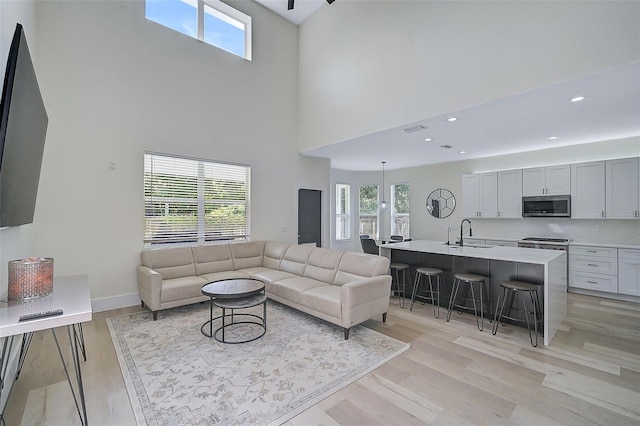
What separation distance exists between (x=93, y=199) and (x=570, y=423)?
18.3 ft

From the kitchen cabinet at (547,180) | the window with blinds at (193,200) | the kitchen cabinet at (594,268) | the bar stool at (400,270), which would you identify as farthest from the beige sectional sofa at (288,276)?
the kitchen cabinet at (547,180)

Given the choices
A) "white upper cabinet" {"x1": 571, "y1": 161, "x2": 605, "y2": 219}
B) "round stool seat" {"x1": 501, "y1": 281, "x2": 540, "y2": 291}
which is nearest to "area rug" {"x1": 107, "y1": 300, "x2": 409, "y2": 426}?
"round stool seat" {"x1": 501, "y1": 281, "x2": 540, "y2": 291}

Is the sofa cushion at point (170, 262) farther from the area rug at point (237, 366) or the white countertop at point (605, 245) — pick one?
the white countertop at point (605, 245)

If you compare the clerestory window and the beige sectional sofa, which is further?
the clerestory window

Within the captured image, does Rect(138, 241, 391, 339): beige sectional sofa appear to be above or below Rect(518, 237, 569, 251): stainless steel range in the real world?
below

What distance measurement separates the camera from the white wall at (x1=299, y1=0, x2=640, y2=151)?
108 inches

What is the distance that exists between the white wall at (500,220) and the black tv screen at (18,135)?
724 centimetres

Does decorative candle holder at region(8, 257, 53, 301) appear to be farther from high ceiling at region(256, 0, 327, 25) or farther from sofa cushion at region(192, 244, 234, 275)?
high ceiling at region(256, 0, 327, 25)

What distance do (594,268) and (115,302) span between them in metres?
7.81

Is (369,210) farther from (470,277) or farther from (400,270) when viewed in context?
(470,277)

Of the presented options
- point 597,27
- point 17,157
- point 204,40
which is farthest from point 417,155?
point 17,157

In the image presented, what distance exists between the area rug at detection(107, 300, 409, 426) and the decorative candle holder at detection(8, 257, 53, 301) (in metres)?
1.02

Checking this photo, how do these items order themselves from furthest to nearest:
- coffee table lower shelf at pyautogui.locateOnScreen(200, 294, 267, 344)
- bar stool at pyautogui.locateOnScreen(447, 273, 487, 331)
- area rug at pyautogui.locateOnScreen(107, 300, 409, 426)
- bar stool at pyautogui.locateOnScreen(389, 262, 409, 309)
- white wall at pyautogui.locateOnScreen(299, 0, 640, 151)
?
bar stool at pyautogui.locateOnScreen(389, 262, 409, 309), bar stool at pyautogui.locateOnScreen(447, 273, 487, 331), coffee table lower shelf at pyautogui.locateOnScreen(200, 294, 267, 344), white wall at pyautogui.locateOnScreen(299, 0, 640, 151), area rug at pyautogui.locateOnScreen(107, 300, 409, 426)

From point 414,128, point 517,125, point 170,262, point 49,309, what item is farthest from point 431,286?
point 49,309
